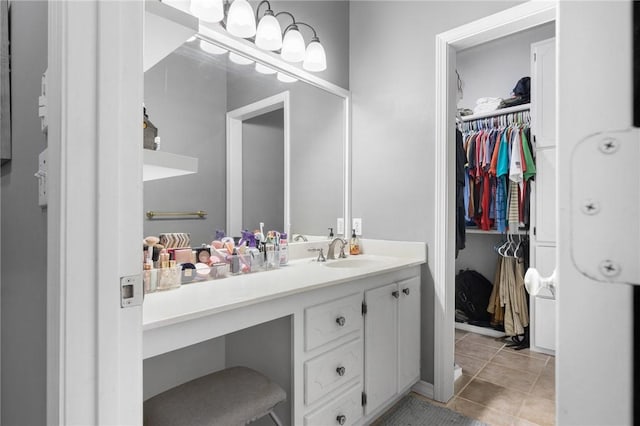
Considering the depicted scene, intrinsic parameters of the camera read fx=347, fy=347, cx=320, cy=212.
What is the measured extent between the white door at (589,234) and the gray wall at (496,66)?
355 cm

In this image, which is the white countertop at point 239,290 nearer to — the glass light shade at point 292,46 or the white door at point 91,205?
the white door at point 91,205

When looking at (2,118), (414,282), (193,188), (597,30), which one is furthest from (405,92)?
(597,30)

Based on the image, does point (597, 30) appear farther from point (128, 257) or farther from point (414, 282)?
point (414, 282)

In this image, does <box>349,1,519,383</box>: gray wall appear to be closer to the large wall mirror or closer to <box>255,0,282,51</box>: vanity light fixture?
the large wall mirror

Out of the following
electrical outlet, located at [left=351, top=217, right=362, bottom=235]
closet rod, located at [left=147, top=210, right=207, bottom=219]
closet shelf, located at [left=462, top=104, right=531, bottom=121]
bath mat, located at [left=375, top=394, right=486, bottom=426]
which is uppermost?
closet shelf, located at [left=462, top=104, right=531, bottom=121]

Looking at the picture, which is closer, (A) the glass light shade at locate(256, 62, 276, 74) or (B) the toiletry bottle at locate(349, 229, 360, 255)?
(A) the glass light shade at locate(256, 62, 276, 74)

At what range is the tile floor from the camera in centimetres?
188

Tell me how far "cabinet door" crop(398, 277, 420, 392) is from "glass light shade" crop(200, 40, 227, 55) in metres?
1.52

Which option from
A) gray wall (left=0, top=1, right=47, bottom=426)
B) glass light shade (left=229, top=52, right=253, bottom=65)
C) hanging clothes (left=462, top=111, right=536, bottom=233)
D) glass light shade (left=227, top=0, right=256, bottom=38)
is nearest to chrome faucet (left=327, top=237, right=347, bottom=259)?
glass light shade (left=229, top=52, right=253, bottom=65)

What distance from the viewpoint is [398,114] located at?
2227mm

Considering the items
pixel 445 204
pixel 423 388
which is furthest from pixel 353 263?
pixel 423 388

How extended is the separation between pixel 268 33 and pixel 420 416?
219 centimetres

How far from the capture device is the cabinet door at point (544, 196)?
8.64ft

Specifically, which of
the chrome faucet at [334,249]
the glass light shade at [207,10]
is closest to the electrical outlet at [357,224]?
the chrome faucet at [334,249]
